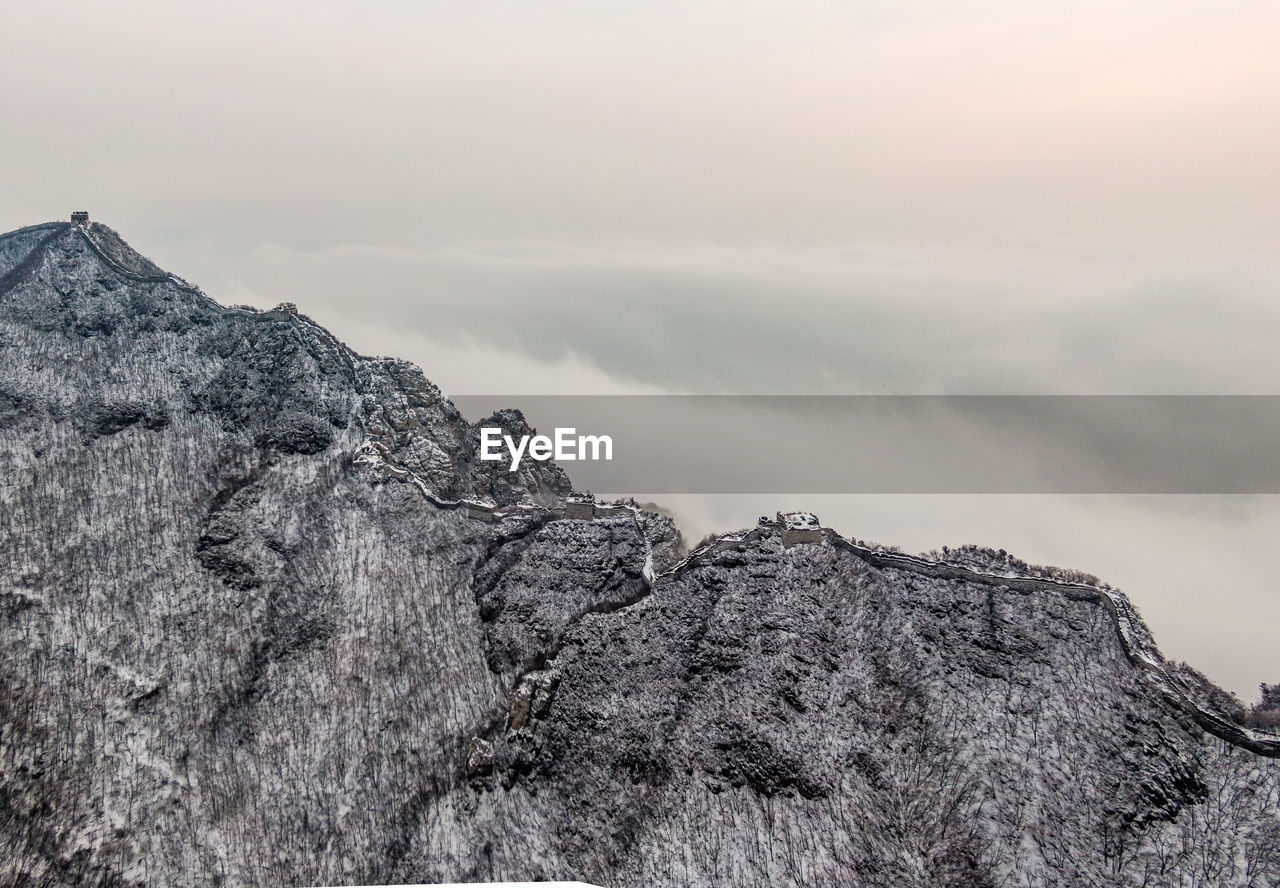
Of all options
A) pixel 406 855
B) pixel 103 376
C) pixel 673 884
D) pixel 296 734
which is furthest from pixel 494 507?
pixel 103 376

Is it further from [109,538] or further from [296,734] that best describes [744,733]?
[109,538]

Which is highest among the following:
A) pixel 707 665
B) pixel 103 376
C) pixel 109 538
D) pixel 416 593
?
pixel 103 376

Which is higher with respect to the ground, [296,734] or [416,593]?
[416,593]

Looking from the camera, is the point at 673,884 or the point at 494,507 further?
the point at 494,507

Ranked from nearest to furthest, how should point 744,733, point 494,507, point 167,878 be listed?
1. point 167,878
2. point 744,733
3. point 494,507

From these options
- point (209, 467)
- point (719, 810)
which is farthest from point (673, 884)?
point (209, 467)

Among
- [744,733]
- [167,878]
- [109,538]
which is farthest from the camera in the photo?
[109,538]

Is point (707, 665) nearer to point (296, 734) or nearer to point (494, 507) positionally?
point (494, 507)
